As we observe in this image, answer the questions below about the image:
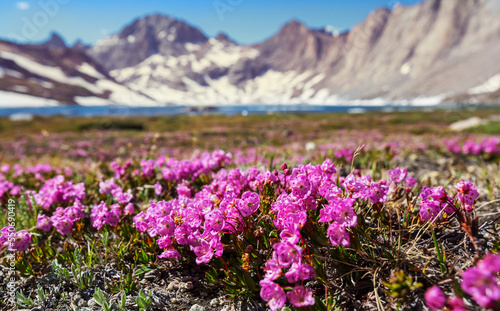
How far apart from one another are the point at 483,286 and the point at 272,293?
43.6 inches

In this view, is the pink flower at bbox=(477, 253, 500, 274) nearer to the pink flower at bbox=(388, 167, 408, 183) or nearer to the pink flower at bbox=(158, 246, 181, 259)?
the pink flower at bbox=(388, 167, 408, 183)

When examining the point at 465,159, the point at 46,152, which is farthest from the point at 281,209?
the point at 46,152

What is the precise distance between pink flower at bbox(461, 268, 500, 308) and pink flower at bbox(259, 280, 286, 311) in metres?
0.99

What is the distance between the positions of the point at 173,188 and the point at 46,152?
17697 mm

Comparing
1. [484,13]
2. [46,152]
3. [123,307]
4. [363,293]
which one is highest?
[484,13]

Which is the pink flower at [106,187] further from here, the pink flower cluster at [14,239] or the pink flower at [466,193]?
the pink flower at [466,193]

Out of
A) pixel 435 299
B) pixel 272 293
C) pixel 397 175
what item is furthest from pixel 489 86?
pixel 272 293

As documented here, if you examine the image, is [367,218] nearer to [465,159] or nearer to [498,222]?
→ [498,222]

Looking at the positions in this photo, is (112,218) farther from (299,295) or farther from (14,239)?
(299,295)

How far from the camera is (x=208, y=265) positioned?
8.79 ft

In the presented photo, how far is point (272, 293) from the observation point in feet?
6.36

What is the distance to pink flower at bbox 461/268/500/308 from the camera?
127cm

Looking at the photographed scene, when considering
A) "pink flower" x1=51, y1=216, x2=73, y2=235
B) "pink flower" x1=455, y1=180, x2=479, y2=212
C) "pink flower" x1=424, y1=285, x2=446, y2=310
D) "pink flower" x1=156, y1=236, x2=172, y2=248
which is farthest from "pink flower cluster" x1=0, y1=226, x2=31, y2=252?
"pink flower" x1=455, y1=180, x2=479, y2=212

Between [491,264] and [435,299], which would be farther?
[435,299]
